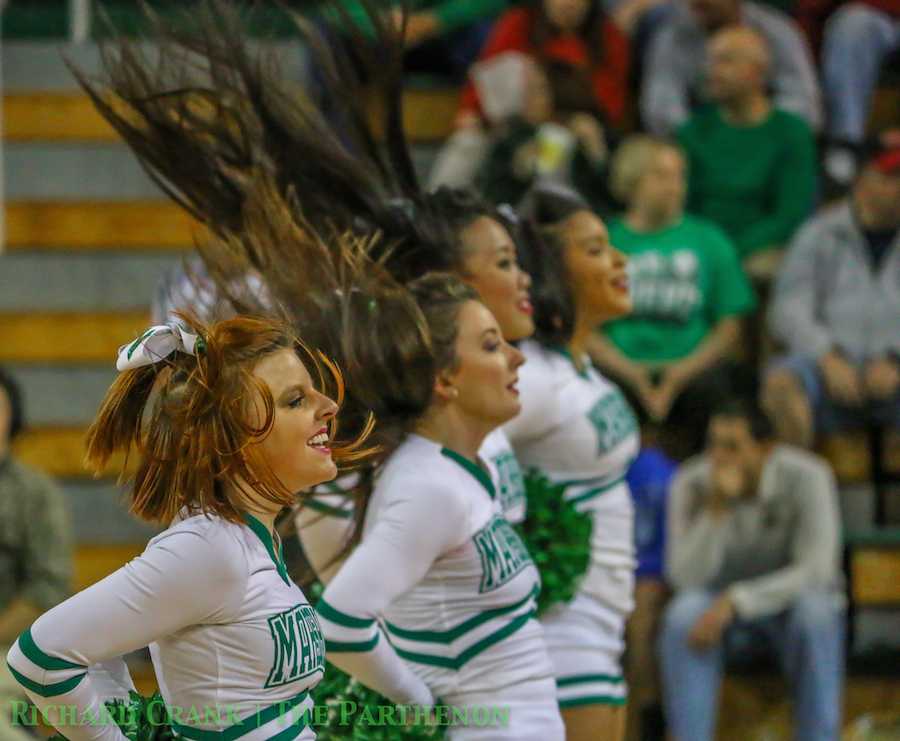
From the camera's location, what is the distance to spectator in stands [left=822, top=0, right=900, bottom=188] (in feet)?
23.7

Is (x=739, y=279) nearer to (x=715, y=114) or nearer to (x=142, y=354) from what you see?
(x=715, y=114)

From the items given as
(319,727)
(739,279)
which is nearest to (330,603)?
(319,727)

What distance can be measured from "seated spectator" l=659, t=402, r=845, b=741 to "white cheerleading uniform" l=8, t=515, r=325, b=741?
3.23 m

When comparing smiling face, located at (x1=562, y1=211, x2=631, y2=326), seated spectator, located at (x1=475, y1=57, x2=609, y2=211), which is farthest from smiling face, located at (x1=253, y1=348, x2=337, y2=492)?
seated spectator, located at (x1=475, y1=57, x2=609, y2=211)

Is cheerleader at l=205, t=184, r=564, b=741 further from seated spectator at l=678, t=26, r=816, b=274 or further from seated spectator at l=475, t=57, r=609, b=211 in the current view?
seated spectator at l=678, t=26, r=816, b=274

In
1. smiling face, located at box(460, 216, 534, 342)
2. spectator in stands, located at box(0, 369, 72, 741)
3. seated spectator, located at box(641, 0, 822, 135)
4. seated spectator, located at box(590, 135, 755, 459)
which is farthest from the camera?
seated spectator, located at box(641, 0, 822, 135)

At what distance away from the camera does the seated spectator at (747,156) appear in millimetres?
6895

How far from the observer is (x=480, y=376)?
10.5 feet

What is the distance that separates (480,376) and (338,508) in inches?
18.6

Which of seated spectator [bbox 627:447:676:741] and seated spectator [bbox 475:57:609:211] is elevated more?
seated spectator [bbox 475:57:609:211]

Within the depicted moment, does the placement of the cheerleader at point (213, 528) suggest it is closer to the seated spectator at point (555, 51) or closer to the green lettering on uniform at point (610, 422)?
the green lettering on uniform at point (610, 422)

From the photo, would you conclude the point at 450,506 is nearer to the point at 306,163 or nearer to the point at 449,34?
the point at 306,163

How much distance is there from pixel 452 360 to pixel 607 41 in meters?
4.25

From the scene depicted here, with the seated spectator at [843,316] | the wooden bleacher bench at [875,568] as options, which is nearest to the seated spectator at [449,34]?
the seated spectator at [843,316]
